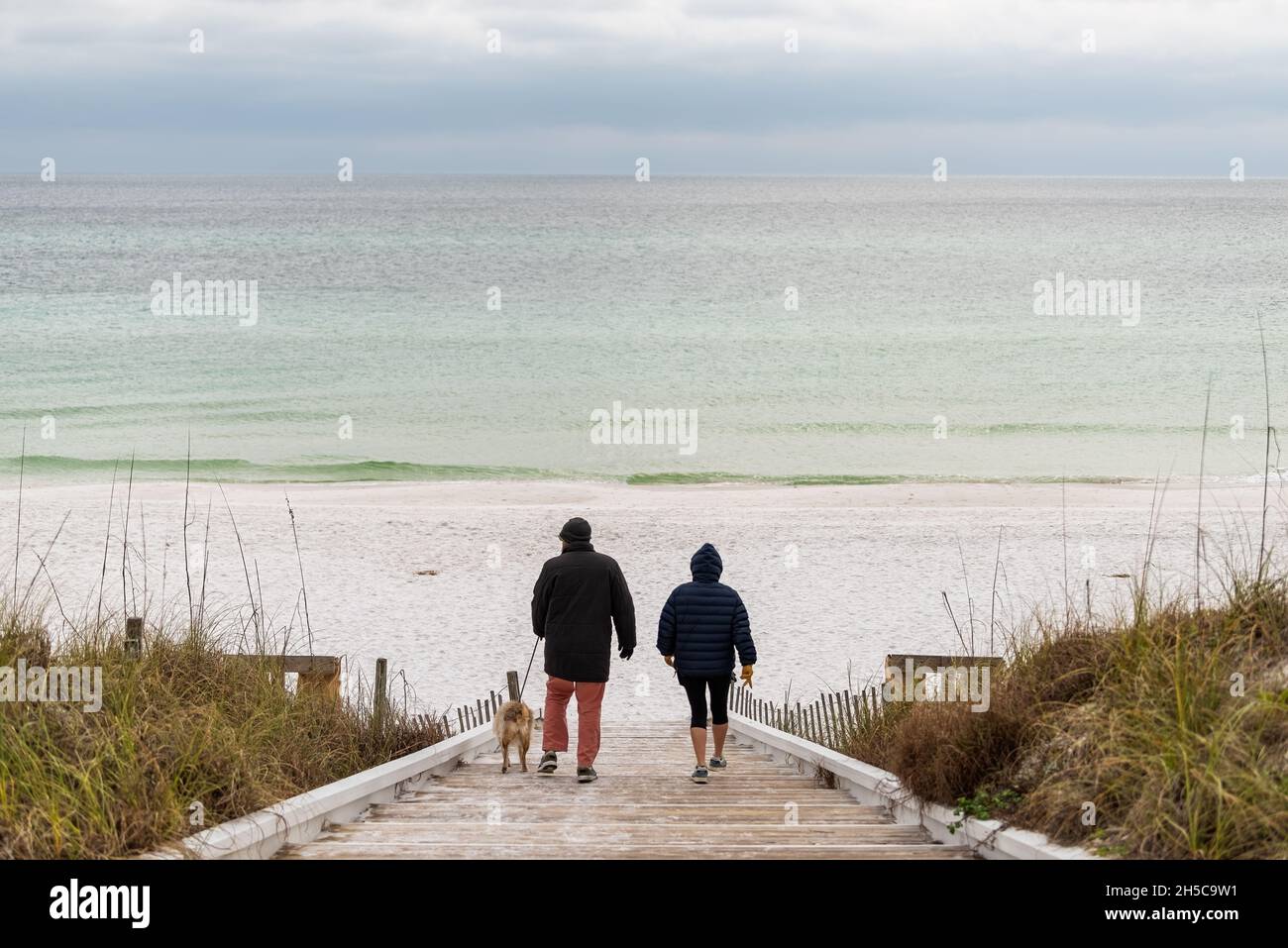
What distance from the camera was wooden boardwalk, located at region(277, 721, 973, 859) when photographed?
209 inches

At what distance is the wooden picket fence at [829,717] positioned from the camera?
8.74m

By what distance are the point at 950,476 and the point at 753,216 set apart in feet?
359

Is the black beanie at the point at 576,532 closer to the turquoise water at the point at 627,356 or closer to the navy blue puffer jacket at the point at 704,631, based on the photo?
the navy blue puffer jacket at the point at 704,631

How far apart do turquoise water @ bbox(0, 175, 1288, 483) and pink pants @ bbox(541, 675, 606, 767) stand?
2249 centimetres

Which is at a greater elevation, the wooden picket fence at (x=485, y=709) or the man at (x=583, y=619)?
the man at (x=583, y=619)

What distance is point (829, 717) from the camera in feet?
32.6

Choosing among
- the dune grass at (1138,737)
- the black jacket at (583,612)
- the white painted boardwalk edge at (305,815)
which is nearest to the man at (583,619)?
the black jacket at (583,612)

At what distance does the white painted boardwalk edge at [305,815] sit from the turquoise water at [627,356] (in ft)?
78.9

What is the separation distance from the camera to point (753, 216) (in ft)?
451

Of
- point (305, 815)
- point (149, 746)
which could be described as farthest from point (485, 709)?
point (149, 746)

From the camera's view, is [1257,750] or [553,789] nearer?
[1257,750]


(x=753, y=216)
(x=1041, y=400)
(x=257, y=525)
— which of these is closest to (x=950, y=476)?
(x=1041, y=400)
